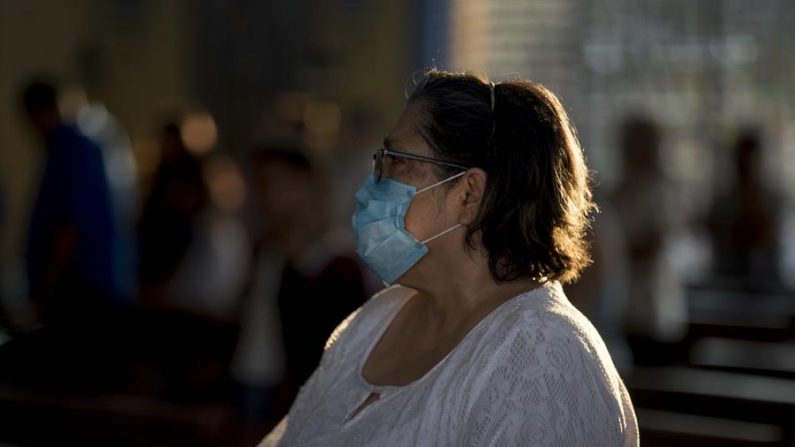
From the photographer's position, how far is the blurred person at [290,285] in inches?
179

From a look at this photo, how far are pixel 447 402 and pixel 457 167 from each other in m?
0.42

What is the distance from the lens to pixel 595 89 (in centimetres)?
1109

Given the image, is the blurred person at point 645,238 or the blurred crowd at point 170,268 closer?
the blurred crowd at point 170,268

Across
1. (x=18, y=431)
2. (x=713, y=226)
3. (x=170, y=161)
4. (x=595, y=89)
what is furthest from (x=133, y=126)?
(x=18, y=431)

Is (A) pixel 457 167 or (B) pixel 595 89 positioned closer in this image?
(A) pixel 457 167

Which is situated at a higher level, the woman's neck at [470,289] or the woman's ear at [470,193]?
the woman's ear at [470,193]

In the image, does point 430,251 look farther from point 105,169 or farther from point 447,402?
point 105,169

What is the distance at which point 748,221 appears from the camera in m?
9.17

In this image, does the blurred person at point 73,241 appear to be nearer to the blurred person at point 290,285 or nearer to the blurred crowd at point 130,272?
the blurred crowd at point 130,272

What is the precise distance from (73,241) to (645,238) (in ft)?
8.38

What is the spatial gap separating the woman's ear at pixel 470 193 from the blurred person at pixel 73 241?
4.11m

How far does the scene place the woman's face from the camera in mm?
2633

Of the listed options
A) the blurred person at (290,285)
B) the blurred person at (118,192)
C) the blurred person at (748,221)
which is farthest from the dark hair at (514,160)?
the blurred person at (748,221)

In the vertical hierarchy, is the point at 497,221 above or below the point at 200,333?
above
